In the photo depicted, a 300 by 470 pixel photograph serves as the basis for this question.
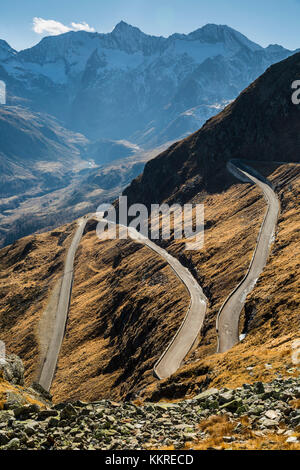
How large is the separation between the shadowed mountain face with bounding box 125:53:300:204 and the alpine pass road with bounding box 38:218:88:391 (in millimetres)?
52240

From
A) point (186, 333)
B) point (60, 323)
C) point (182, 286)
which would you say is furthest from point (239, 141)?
point (186, 333)

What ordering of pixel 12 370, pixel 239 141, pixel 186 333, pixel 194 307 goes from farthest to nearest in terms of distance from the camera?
pixel 239 141 → pixel 194 307 → pixel 186 333 → pixel 12 370

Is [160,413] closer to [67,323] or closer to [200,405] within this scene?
[200,405]

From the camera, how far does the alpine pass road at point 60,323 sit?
81312 millimetres

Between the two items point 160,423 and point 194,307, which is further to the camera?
point 194,307

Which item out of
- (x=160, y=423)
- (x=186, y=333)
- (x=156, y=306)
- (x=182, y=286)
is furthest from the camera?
(x=182, y=286)

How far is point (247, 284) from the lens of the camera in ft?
216

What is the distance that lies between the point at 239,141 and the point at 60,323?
10380cm

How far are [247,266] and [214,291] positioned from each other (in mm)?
8611

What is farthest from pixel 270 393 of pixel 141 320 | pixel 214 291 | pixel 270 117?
pixel 270 117

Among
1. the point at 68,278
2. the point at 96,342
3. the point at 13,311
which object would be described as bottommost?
the point at 96,342

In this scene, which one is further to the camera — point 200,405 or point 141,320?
point 141,320

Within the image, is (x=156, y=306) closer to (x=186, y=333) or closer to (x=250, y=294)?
(x=186, y=333)

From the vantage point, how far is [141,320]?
7969 cm
